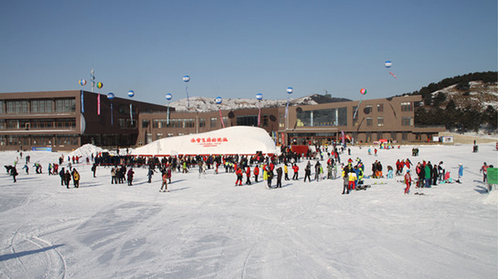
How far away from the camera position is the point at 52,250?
8.62 meters

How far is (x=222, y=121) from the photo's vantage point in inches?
2697

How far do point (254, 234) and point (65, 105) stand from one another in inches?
2462

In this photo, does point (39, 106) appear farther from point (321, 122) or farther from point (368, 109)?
point (368, 109)

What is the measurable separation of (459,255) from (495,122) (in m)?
96.0

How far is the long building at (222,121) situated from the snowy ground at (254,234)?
42.9 m

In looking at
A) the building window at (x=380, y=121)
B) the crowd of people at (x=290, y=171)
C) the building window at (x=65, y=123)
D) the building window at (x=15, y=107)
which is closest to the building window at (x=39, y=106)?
the building window at (x=15, y=107)

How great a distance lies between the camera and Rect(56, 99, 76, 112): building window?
197 ft

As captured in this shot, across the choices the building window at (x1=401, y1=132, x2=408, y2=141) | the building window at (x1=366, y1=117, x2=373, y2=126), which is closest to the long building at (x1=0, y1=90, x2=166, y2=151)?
the building window at (x1=366, y1=117, x2=373, y2=126)

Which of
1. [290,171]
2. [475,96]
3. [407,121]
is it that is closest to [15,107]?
[290,171]

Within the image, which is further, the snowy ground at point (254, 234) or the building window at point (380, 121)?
the building window at point (380, 121)

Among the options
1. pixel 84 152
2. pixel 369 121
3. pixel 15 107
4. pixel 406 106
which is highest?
pixel 15 107

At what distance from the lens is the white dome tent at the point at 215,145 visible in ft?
115

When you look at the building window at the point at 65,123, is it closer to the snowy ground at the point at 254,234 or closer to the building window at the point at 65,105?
the building window at the point at 65,105

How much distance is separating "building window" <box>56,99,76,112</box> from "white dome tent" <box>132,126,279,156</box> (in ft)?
103
